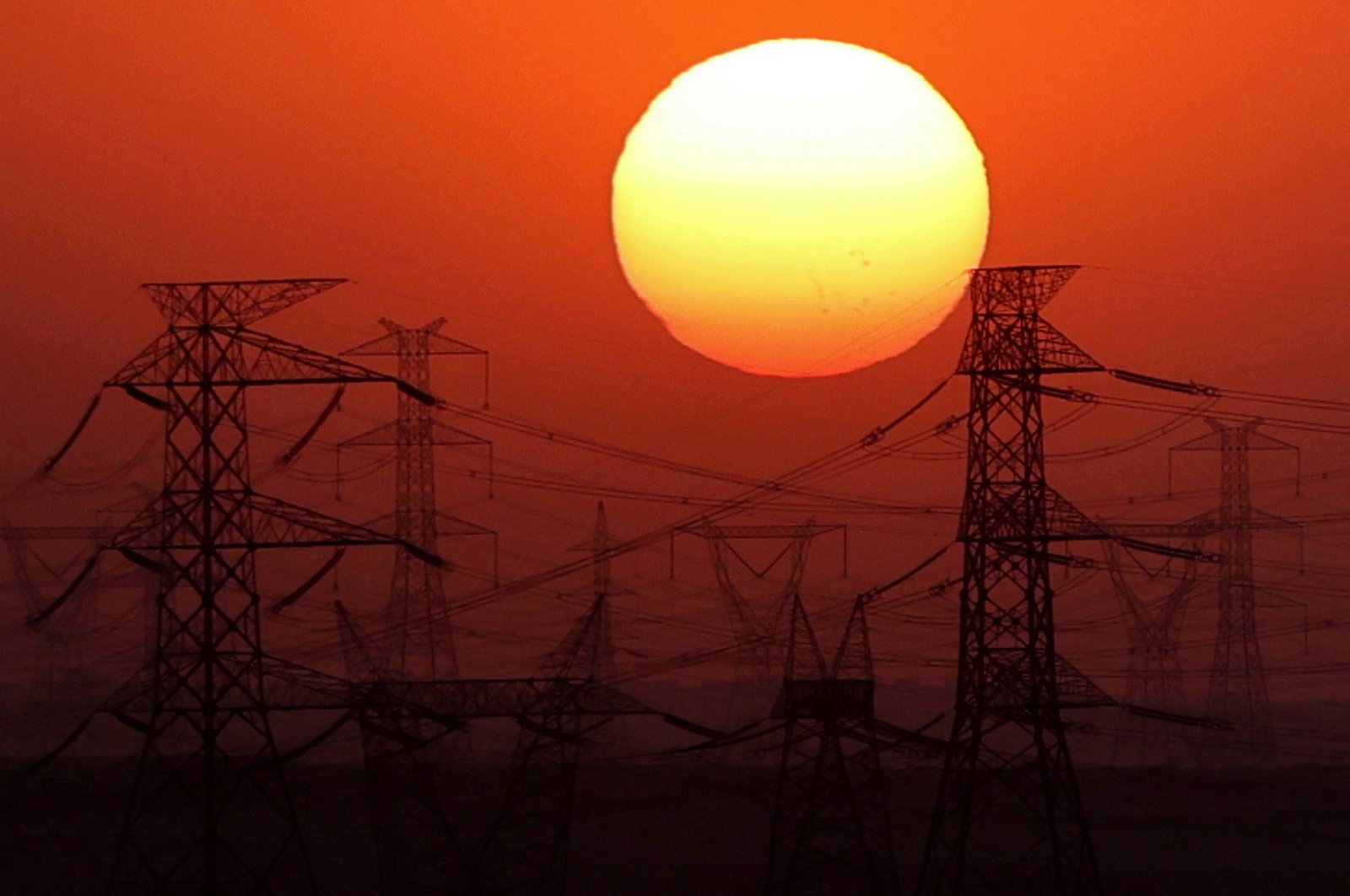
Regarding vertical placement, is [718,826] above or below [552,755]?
below

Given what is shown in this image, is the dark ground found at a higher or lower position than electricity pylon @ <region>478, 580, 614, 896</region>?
lower

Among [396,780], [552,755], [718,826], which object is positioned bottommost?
[718,826]

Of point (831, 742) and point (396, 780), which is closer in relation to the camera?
point (831, 742)

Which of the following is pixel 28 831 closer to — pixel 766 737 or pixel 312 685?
pixel 766 737

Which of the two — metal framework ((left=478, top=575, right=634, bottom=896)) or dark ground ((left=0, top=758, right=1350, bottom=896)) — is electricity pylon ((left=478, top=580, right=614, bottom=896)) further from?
dark ground ((left=0, top=758, right=1350, bottom=896))

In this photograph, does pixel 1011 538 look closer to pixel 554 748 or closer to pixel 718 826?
pixel 554 748

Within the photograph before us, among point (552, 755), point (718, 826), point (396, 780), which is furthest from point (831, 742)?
point (718, 826)

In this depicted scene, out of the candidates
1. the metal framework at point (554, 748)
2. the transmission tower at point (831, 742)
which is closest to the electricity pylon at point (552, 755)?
the metal framework at point (554, 748)

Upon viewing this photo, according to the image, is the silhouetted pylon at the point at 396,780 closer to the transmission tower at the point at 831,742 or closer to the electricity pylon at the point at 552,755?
the electricity pylon at the point at 552,755

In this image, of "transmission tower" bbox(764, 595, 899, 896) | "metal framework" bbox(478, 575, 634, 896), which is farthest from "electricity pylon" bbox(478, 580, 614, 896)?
"transmission tower" bbox(764, 595, 899, 896)
